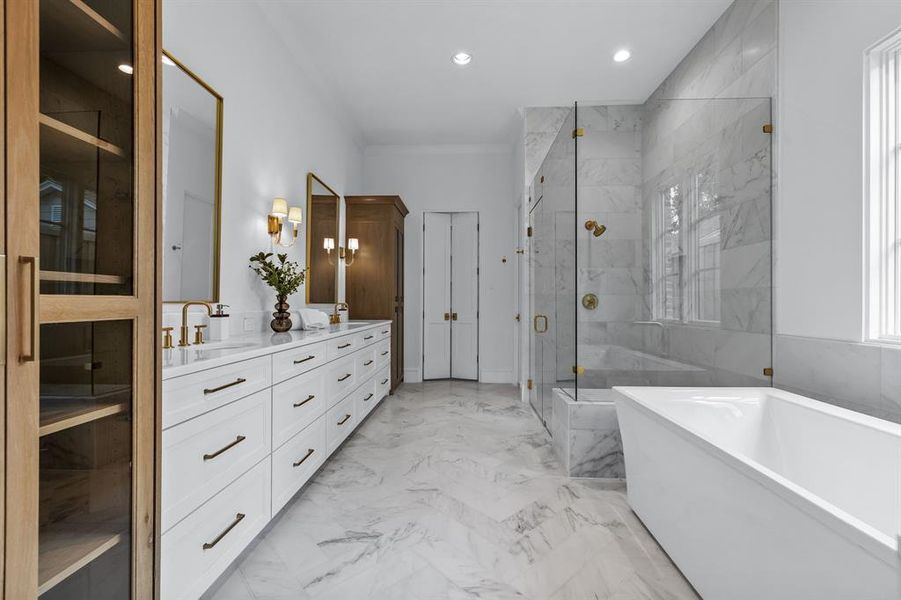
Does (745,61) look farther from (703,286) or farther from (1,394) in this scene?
(1,394)

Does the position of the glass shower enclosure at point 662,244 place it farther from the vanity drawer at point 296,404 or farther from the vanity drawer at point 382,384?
the vanity drawer at point 382,384

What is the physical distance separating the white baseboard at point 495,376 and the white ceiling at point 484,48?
3.01 meters

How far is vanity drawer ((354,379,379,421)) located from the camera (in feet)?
10.8

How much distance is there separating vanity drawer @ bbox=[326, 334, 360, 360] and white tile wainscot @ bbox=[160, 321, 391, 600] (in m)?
0.07

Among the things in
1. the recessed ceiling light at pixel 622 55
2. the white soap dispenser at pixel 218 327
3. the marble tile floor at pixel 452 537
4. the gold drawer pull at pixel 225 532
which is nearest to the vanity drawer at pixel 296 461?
the marble tile floor at pixel 452 537

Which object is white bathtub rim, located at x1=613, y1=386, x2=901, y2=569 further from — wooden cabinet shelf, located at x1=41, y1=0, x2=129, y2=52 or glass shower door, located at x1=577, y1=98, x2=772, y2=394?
wooden cabinet shelf, located at x1=41, y1=0, x2=129, y2=52

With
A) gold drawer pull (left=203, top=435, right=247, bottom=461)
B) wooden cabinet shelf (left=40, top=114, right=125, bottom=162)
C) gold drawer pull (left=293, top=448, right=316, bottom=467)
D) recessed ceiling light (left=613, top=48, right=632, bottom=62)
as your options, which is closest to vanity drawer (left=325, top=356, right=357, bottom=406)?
gold drawer pull (left=293, top=448, right=316, bottom=467)

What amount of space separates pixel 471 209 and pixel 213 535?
4652mm

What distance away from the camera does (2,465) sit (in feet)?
2.48

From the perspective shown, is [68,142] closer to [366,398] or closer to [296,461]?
[296,461]

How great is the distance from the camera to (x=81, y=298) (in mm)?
930

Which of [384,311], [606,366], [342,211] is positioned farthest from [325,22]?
[606,366]

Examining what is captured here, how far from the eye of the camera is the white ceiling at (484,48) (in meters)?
2.89

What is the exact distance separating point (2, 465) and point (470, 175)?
17.3 ft
